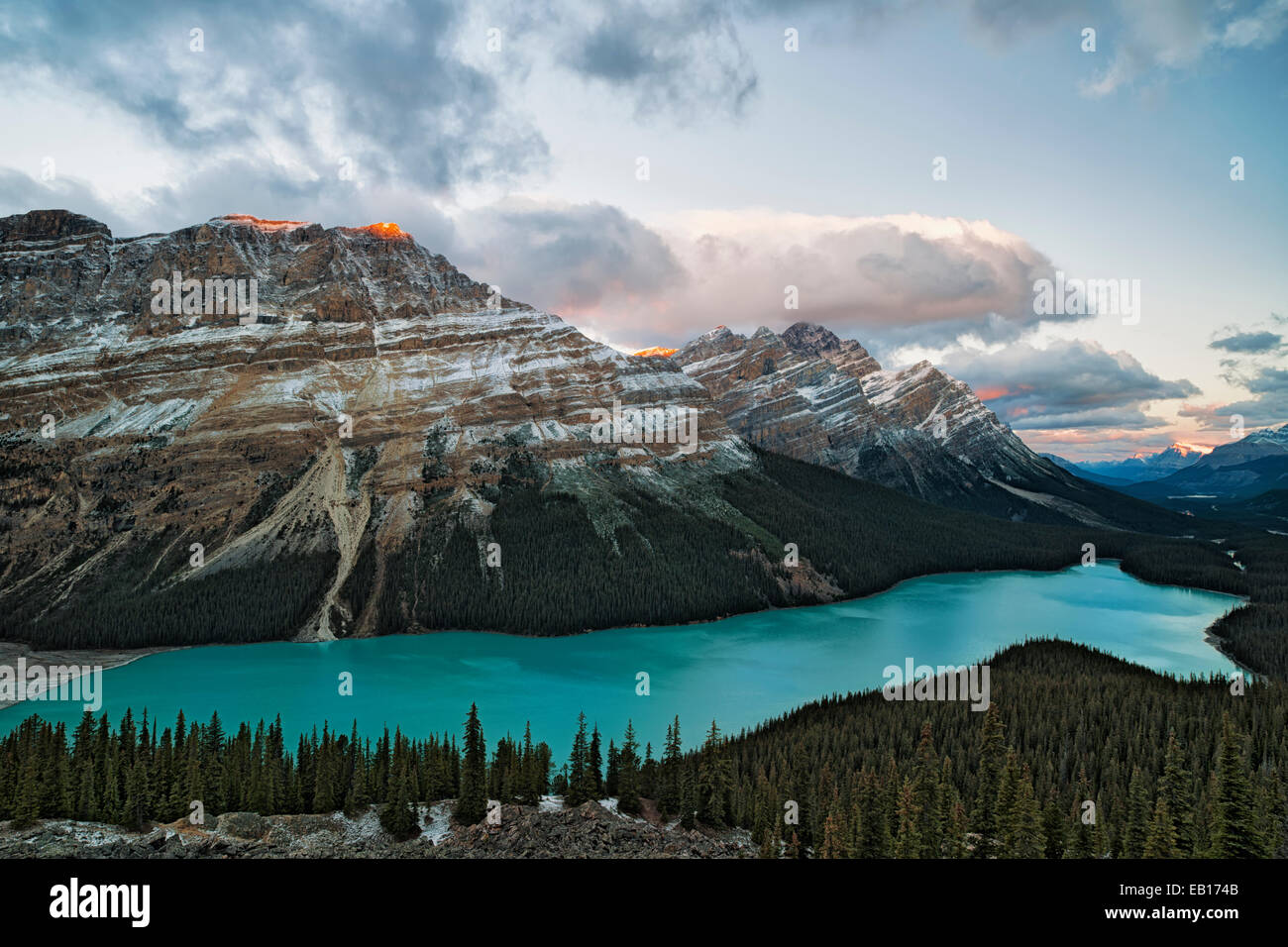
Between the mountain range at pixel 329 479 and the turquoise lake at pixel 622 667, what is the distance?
9518 millimetres

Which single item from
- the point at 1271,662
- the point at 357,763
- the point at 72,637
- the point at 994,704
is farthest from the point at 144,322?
the point at 1271,662

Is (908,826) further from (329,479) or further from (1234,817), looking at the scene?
(329,479)

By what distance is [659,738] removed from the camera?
214ft

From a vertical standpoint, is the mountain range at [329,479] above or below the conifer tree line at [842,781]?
above

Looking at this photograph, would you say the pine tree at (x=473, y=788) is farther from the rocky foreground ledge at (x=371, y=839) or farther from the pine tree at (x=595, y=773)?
the pine tree at (x=595, y=773)

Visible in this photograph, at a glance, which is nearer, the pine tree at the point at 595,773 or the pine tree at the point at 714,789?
the pine tree at the point at 714,789

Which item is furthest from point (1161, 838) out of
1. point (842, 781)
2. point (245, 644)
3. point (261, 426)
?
point (261, 426)

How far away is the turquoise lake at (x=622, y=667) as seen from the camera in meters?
74.2

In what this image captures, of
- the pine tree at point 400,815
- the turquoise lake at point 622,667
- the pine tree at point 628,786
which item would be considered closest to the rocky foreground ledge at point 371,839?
the pine tree at point 400,815

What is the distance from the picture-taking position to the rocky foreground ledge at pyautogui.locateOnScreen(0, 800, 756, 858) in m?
27.2

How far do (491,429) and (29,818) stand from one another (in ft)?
453

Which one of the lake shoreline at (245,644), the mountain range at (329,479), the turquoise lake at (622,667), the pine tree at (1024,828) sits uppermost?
the mountain range at (329,479)

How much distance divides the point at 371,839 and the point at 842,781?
29364 mm

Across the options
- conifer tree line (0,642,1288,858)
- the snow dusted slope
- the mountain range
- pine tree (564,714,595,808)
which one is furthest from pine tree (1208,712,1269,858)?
the snow dusted slope
